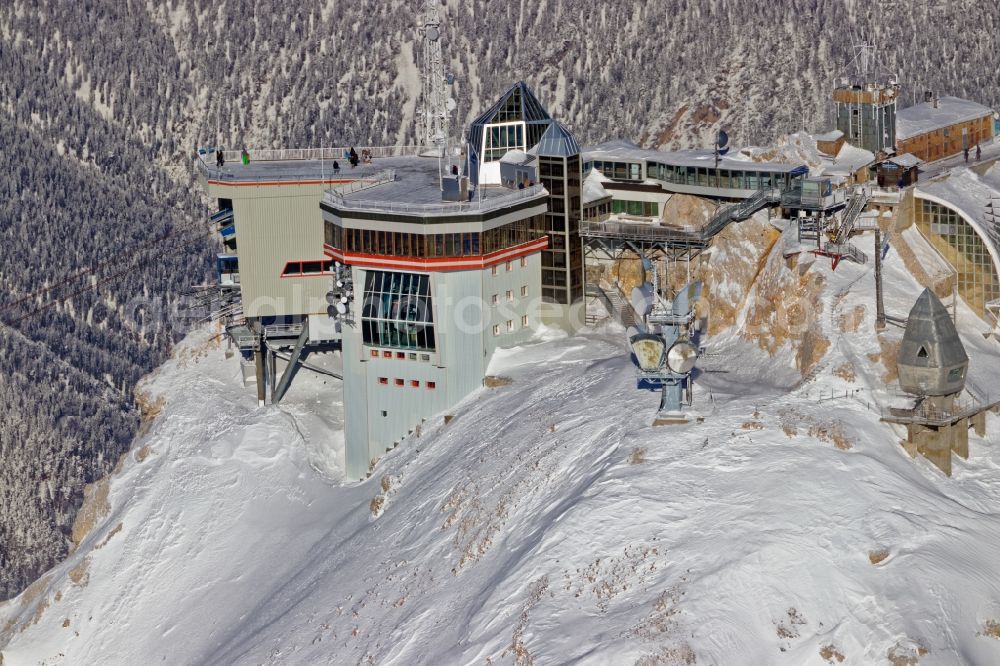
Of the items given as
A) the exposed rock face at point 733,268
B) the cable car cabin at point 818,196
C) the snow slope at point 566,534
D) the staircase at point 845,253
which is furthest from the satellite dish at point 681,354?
the cable car cabin at point 818,196

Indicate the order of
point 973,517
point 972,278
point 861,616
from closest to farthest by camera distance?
point 861,616
point 973,517
point 972,278

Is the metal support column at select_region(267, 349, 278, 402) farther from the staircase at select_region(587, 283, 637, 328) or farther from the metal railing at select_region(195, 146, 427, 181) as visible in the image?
the staircase at select_region(587, 283, 637, 328)

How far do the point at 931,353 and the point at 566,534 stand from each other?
2057 cm

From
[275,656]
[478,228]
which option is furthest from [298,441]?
[275,656]

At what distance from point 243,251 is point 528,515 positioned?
40594mm

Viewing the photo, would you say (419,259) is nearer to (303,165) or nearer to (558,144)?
(558,144)

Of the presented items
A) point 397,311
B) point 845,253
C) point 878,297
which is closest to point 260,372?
point 397,311

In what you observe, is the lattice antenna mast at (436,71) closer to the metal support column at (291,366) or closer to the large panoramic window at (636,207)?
the large panoramic window at (636,207)

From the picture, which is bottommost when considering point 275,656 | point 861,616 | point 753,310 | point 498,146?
point 275,656

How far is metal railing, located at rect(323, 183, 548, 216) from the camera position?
118 m

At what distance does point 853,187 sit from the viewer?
116938mm

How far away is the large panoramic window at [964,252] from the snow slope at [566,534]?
321 cm

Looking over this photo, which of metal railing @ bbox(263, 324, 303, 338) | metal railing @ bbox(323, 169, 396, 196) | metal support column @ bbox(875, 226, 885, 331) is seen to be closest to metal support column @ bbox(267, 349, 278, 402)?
metal railing @ bbox(263, 324, 303, 338)

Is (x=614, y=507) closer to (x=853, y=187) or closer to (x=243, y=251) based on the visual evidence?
(x=853, y=187)
